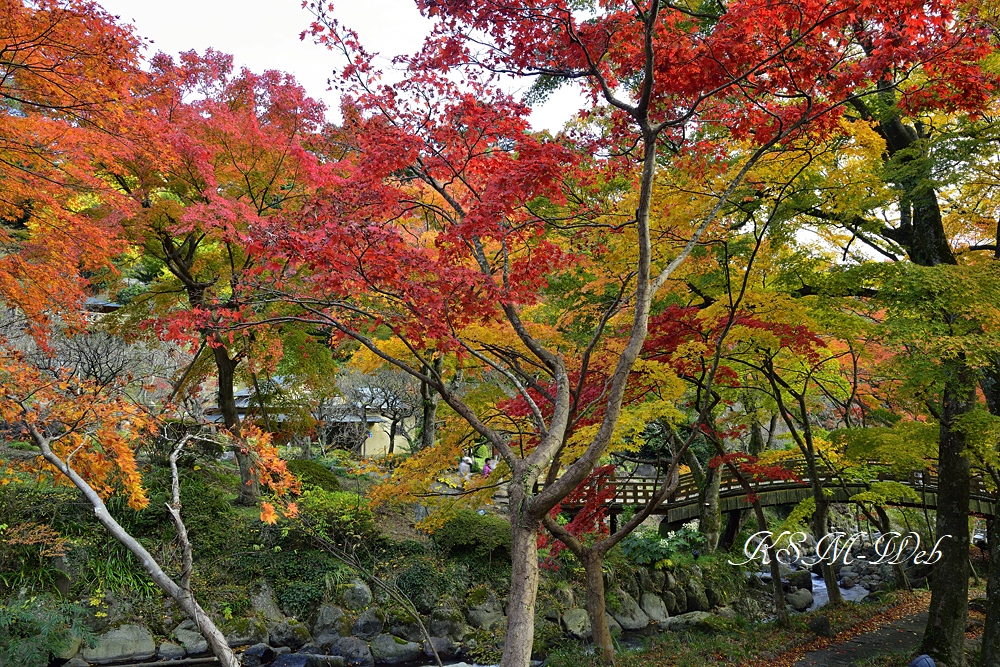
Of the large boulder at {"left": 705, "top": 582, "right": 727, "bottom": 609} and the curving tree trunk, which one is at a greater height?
the curving tree trunk

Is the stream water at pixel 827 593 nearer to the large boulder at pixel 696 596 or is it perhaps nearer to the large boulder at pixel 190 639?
the large boulder at pixel 696 596

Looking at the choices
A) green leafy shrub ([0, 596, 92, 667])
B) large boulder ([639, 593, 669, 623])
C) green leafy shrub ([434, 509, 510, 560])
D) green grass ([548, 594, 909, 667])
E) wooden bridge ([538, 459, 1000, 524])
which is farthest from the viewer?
wooden bridge ([538, 459, 1000, 524])

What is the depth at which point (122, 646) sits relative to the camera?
9625mm

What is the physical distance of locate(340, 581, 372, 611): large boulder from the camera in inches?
456

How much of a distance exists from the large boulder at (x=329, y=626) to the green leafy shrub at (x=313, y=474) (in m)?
3.50

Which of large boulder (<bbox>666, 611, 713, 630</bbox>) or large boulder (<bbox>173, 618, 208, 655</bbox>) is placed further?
large boulder (<bbox>666, 611, 713, 630</bbox>)

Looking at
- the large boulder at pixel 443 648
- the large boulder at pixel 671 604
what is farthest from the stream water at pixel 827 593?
the large boulder at pixel 443 648

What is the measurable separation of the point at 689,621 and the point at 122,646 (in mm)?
10357

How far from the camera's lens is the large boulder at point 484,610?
1198 cm

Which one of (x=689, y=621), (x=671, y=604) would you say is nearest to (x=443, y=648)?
(x=689, y=621)

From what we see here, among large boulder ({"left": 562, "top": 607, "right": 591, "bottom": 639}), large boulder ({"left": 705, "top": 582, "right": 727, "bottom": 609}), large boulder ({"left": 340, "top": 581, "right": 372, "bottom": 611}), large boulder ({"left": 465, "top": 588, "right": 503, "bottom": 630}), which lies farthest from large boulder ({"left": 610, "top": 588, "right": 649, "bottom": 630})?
large boulder ({"left": 340, "top": 581, "right": 372, "bottom": 611})

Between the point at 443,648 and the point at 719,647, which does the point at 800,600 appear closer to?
the point at 719,647

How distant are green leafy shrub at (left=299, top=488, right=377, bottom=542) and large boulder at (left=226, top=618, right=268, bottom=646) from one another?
1948 mm

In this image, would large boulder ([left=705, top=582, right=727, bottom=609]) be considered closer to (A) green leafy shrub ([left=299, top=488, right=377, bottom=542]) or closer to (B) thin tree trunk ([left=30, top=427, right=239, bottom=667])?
(A) green leafy shrub ([left=299, top=488, right=377, bottom=542])
